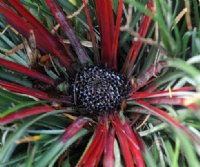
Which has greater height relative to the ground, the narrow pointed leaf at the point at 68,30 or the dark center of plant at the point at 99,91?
the narrow pointed leaf at the point at 68,30

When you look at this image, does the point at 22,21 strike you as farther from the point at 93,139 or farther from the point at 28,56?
the point at 93,139

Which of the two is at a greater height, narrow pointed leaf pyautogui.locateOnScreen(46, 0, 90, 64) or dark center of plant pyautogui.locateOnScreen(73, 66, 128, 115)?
narrow pointed leaf pyautogui.locateOnScreen(46, 0, 90, 64)

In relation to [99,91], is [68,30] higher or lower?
higher

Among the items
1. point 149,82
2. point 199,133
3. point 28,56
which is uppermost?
point 28,56

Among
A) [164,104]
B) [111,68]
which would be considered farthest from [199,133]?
[111,68]
